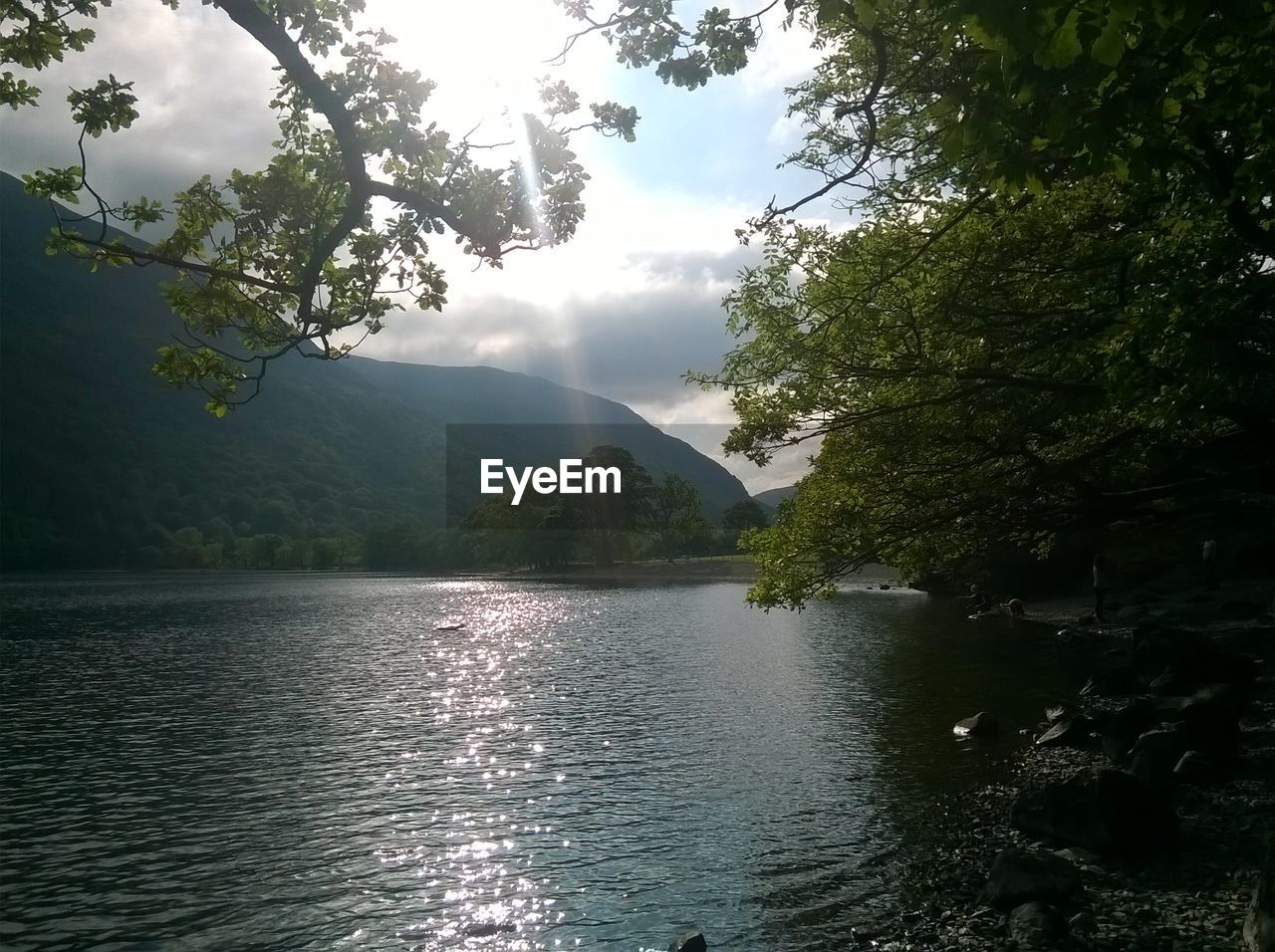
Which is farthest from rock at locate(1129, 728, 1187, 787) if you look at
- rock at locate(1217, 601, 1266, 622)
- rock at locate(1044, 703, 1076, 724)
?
rock at locate(1217, 601, 1266, 622)

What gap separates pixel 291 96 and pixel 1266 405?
19.7 m

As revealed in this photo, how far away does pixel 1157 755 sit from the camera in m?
20.1

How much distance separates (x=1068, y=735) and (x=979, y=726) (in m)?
2.63

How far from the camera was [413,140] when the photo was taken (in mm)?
12273

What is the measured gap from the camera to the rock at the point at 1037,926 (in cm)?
1228

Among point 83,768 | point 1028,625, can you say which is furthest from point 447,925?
point 1028,625

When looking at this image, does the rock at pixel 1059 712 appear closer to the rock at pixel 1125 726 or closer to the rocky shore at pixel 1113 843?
the rocky shore at pixel 1113 843

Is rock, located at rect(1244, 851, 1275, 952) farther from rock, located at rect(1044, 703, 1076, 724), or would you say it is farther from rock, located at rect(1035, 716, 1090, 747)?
rock, located at rect(1044, 703, 1076, 724)

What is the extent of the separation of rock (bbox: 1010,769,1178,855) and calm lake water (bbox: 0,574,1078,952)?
3.17 metres

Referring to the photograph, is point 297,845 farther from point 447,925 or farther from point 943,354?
point 943,354

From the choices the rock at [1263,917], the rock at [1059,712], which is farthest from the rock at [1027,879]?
the rock at [1059,712]

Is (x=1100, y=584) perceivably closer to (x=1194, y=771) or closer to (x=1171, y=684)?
(x=1171, y=684)

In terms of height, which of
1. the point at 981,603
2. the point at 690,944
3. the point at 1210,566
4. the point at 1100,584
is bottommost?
the point at 690,944

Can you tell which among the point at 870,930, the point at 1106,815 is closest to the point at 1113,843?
the point at 1106,815
